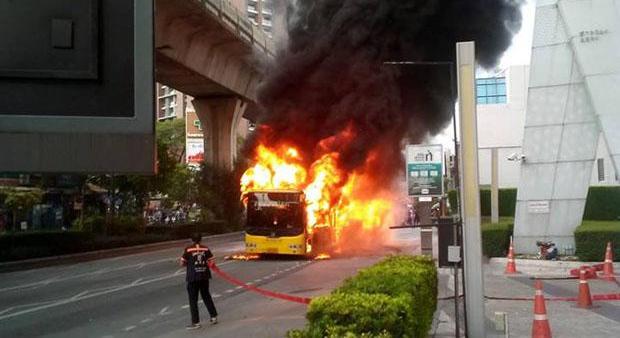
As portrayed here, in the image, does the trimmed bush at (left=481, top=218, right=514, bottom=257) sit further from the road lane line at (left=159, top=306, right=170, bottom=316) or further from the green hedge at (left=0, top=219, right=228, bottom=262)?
the green hedge at (left=0, top=219, right=228, bottom=262)

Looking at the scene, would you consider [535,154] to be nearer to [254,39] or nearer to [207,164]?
[254,39]

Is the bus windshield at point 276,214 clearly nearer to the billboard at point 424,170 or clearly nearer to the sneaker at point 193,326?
the billboard at point 424,170

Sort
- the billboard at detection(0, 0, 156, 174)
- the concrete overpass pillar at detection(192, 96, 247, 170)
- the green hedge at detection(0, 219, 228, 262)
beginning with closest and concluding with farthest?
the billboard at detection(0, 0, 156, 174) → the green hedge at detection(0, 219, 228, 262) → the concrete overpass pillar at detection(192, 96, 247, 170)

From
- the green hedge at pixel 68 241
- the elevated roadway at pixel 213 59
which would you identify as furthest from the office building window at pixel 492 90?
the green hedge at pixel 68 241

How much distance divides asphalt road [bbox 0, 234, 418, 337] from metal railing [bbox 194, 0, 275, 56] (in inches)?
419

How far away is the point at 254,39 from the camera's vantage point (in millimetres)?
33219

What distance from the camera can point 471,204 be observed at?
767 cm

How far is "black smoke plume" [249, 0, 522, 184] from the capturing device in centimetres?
2591

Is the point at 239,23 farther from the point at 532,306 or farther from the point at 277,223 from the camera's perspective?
the point at 532,306

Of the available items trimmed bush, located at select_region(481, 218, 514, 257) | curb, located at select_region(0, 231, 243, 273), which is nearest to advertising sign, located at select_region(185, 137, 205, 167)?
curb, located at select_region(0, 231, 243, 273)

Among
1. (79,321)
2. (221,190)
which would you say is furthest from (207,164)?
(79,321)

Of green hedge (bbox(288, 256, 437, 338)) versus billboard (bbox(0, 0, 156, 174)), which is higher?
billboard (bbox(0, 0, 156, 174))

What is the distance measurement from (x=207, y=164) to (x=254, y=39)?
11076 millimetres

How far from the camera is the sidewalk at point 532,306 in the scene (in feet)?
28.9
